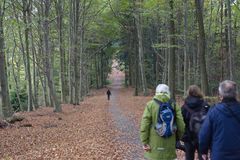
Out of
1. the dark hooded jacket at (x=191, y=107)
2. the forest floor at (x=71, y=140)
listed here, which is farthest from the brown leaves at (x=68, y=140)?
the dark hooded jacket at (x=191, y=107)

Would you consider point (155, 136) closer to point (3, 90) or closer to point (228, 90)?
point (228, 90)

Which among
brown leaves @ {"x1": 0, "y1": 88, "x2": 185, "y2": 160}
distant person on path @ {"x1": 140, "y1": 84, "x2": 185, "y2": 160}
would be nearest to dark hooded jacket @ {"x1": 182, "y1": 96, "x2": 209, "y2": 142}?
distant person on path @ {"x1": 140, "y1": 84, "x2": 185, "y2": 160}

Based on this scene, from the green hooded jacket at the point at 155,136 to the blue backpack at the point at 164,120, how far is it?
55 millimetres

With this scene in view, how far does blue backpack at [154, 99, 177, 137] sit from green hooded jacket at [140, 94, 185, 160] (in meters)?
0.06

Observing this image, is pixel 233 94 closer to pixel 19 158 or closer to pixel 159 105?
pixel 159 105

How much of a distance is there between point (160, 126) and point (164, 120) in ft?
0.36

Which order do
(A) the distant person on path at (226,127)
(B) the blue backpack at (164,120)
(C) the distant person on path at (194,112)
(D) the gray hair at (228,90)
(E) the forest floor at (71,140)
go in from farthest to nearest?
(E) the forest floor at (71,140) → (C) the distant person on path at (194,112) → (B) the blue backpack at (164,120) → (D) the gray hair at (228,90) → (A) the distant person on path at (226,127)

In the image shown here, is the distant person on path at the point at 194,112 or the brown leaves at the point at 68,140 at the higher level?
the distant person on path at the point at 194,112

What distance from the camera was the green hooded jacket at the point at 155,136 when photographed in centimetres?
600

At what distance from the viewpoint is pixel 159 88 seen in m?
6.08

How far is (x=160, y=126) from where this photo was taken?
5973mm

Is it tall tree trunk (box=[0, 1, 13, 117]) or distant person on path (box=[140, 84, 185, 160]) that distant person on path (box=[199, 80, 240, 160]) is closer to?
distant person on path (box=[140, 84, 185, 160])

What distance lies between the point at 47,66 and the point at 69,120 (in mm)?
4015

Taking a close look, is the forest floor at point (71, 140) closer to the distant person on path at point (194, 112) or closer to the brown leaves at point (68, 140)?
the brown leaves at point (68, 140)
